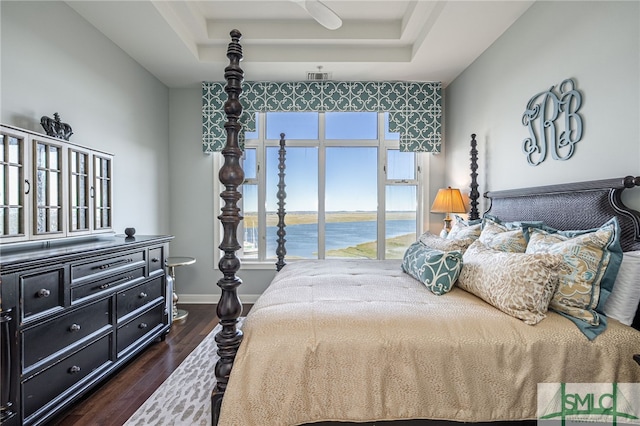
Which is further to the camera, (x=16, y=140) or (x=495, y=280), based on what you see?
(x=16, y=140)

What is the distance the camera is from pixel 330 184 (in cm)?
416

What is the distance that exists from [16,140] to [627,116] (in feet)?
11.0

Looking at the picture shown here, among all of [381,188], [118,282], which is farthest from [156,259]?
[381,188]

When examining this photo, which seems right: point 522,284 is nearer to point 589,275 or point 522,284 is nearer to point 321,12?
point 589,275

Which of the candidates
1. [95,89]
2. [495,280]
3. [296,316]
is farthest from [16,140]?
[495,280]

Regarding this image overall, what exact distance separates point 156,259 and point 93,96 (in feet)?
4.84

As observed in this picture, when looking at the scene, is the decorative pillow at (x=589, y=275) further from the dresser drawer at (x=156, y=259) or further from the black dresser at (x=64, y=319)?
the dresser drawer at (x=156, y=259)

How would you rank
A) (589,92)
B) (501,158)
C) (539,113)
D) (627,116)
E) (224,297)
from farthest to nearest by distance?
1. (501,158)
2. (539,113)
3. (589,92)
4. (627,116)
5. (224,297)

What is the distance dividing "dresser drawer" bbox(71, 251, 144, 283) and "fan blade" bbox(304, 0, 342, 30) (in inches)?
81.9

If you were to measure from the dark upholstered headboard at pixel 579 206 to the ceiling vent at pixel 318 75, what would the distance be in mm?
2283

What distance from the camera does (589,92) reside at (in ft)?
6.39

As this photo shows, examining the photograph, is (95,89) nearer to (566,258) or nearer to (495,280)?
(495,280)

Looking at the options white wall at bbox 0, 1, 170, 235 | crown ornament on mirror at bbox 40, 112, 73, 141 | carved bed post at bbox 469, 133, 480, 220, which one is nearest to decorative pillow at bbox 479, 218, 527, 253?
carved bed post at bbox 469, 133, 480, 220

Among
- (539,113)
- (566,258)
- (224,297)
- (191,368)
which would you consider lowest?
(191,368)
